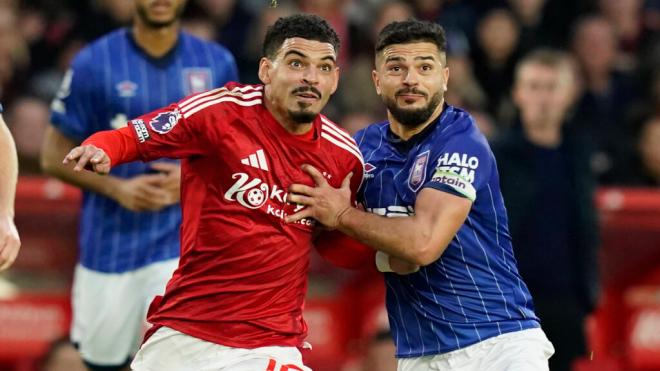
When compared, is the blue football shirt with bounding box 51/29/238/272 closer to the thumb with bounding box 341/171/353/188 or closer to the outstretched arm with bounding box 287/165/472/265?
the thumb with bounding box 341/171/353/188

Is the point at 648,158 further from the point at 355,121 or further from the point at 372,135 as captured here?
the point at 372,135

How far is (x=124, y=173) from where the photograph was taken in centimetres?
679

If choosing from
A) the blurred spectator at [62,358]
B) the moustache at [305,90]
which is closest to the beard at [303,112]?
the moustache at [305,90]

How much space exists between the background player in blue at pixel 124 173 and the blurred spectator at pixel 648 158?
12.4 feet

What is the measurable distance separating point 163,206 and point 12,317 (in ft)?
7.66

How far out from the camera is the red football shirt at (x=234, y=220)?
5277 millimetres

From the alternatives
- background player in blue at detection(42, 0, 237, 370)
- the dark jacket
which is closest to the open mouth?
background player in blue at detection(42, 0, 237, 370)

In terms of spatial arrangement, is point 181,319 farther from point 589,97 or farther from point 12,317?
point 589,97

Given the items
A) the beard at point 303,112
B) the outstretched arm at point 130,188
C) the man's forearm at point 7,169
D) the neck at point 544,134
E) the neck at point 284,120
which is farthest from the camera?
the neck at point 544,134

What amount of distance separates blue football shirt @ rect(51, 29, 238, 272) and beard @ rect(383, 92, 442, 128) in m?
1.56

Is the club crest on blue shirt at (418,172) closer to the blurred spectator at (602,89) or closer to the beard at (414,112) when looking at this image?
the beard at (414,112)

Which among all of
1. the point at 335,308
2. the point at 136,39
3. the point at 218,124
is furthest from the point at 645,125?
the point at 218,124

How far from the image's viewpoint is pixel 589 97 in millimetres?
10766

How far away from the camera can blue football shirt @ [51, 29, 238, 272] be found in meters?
6.77
